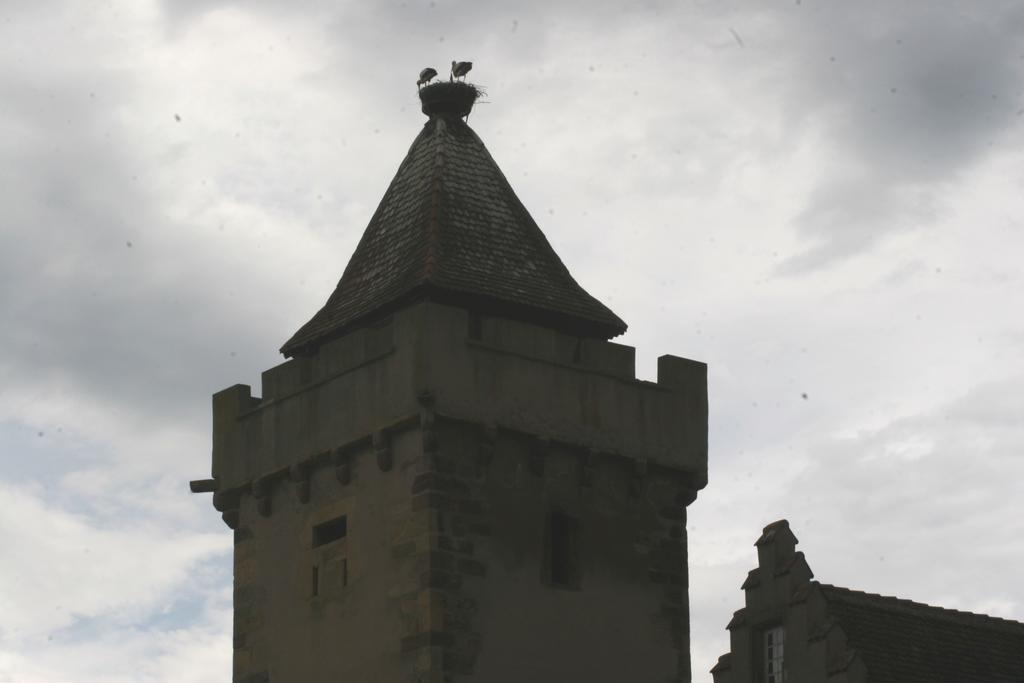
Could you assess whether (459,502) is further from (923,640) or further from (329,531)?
(923,640)

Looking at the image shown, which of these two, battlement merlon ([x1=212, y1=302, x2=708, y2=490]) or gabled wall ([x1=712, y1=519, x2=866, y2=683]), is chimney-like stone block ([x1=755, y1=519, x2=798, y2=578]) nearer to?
gabled wall ([x1=712, y1=519, x2=866, y2=683])

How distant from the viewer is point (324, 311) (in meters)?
41.0

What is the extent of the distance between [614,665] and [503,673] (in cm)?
224

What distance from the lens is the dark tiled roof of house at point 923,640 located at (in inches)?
1438

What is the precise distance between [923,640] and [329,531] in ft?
29.6

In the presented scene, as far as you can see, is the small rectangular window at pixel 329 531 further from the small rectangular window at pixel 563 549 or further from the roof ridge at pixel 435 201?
the roof ridge at pixel 435 201

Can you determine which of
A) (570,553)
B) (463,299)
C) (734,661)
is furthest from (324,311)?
(734,661)

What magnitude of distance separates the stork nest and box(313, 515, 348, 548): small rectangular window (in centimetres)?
764

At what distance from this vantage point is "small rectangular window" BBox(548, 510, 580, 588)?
126 feet

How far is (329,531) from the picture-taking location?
127 ft

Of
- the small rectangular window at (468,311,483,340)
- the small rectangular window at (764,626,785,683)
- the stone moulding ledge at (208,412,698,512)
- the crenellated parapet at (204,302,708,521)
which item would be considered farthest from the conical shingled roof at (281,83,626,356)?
the small rectangular window at (764,626,785,683)

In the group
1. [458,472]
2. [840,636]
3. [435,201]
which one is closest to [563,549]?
[458,472]

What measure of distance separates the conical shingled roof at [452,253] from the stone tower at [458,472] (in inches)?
1.8

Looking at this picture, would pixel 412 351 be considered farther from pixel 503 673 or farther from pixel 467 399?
pixel 503 673
